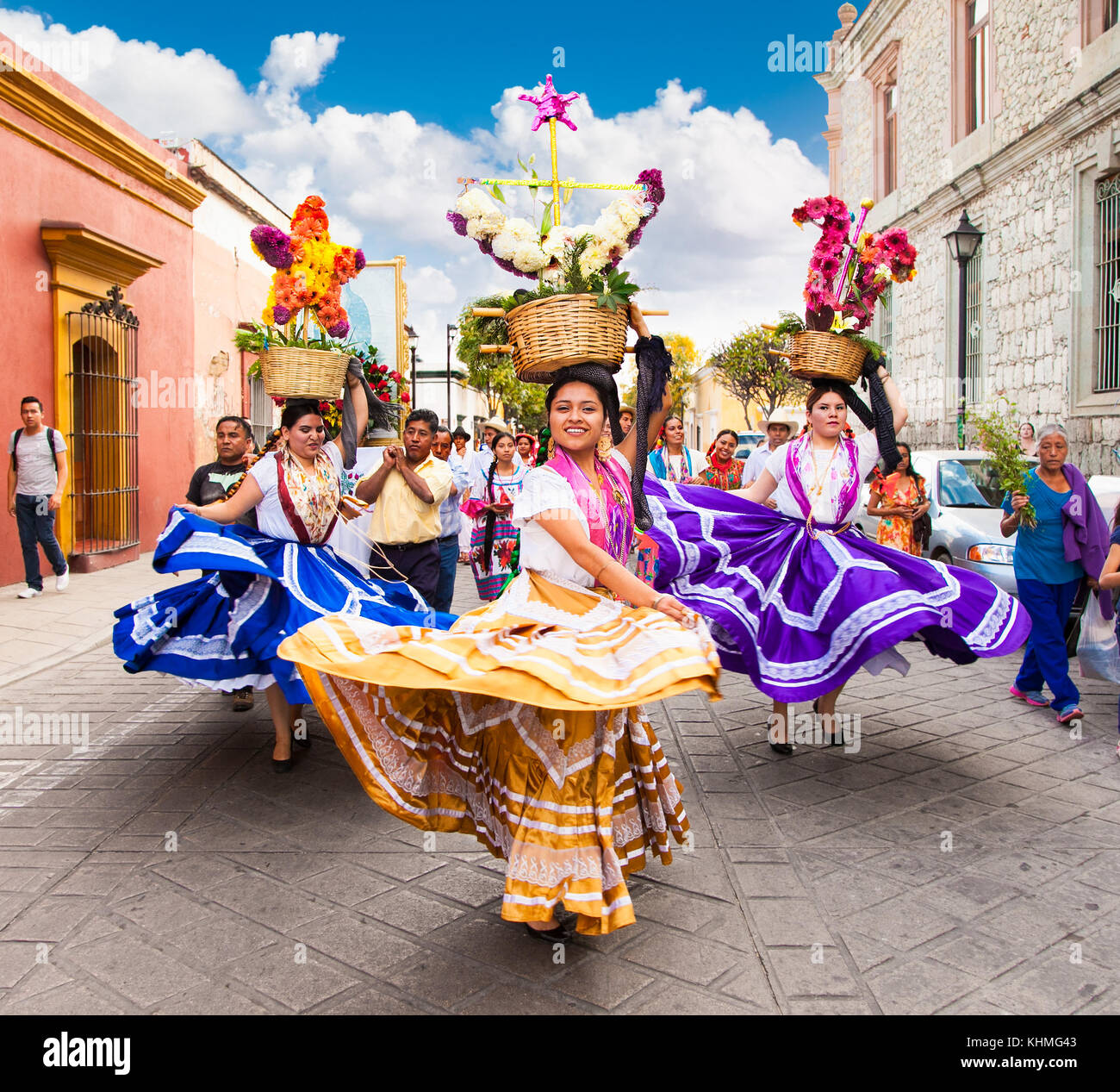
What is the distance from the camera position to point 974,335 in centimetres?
1848

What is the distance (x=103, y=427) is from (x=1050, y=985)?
42.1ft

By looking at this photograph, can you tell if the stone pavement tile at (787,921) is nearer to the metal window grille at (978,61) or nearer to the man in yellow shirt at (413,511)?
the man in yellow shirt at (413,511)

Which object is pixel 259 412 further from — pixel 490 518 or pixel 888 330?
pixel 888 330

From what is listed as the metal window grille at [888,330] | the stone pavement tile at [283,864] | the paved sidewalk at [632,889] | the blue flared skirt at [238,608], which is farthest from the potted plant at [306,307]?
the metal window grille at [888,330]

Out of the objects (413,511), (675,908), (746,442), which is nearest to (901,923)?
(675,908)

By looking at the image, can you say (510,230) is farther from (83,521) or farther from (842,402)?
(83,521)

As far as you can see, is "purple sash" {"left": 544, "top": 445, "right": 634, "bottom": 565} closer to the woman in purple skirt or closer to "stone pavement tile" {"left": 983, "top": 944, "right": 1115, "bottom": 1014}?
the woman in purple skirt

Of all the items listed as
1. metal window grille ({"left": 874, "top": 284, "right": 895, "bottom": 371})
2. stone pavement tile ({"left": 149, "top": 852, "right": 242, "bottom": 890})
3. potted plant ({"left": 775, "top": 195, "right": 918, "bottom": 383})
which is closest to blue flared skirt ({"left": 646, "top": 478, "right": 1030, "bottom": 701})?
potted plant ({"left": 775, "top": 195, "right": 918, "bottom": 383})

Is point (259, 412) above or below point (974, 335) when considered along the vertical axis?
below

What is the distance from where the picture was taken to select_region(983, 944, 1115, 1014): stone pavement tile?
288 cm

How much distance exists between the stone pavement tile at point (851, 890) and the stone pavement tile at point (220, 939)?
1.97 metres

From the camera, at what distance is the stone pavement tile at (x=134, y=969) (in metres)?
2.94

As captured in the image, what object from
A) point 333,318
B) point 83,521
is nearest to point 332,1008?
point 333,318
